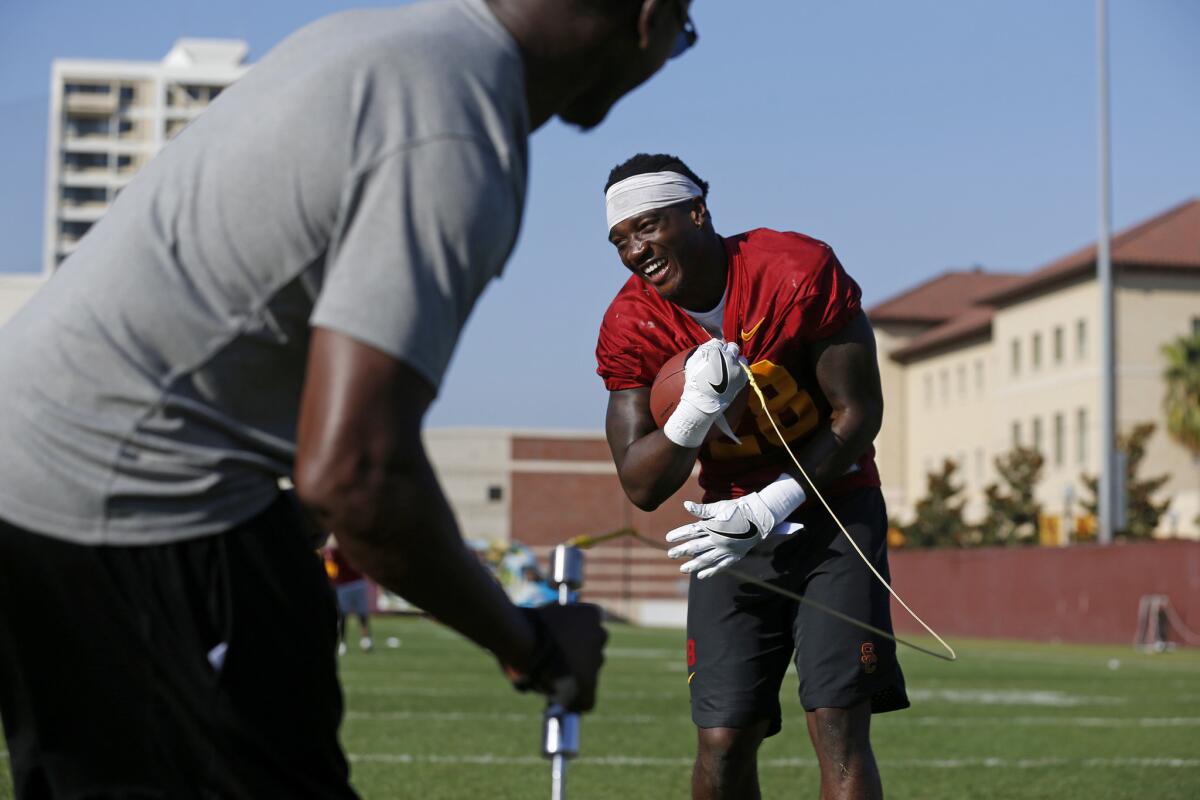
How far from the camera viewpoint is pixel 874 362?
526 cm

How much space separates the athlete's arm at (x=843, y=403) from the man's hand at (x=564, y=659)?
273 cm

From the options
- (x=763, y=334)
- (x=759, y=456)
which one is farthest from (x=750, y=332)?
(x=759, y=456)

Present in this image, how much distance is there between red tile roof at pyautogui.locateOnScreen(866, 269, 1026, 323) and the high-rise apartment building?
218 ft

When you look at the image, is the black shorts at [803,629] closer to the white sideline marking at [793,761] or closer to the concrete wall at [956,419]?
the white sideline marking at [793,761]

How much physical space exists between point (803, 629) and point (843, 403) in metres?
0.65

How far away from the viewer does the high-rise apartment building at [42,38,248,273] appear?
5340 inches

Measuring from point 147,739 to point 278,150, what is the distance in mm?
747

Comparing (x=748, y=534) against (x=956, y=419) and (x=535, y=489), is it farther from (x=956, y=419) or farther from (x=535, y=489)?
(x=535, y=489)

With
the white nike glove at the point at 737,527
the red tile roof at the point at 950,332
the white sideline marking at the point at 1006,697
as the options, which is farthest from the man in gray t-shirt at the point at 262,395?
the red tile roof at the point at 950,332

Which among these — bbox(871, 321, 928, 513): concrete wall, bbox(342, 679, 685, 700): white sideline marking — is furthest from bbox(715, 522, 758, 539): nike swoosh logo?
bbox(871, 321, 928, 513): concrete wall

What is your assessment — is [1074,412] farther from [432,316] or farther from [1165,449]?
[432,316]

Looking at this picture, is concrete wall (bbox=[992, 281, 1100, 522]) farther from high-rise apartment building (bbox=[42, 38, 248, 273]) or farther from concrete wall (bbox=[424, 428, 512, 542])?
high-rise apartment building (bbox=[42, 38, 248, 273])

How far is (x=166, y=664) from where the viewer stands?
225 centimetres

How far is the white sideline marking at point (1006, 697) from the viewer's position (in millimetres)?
14422
